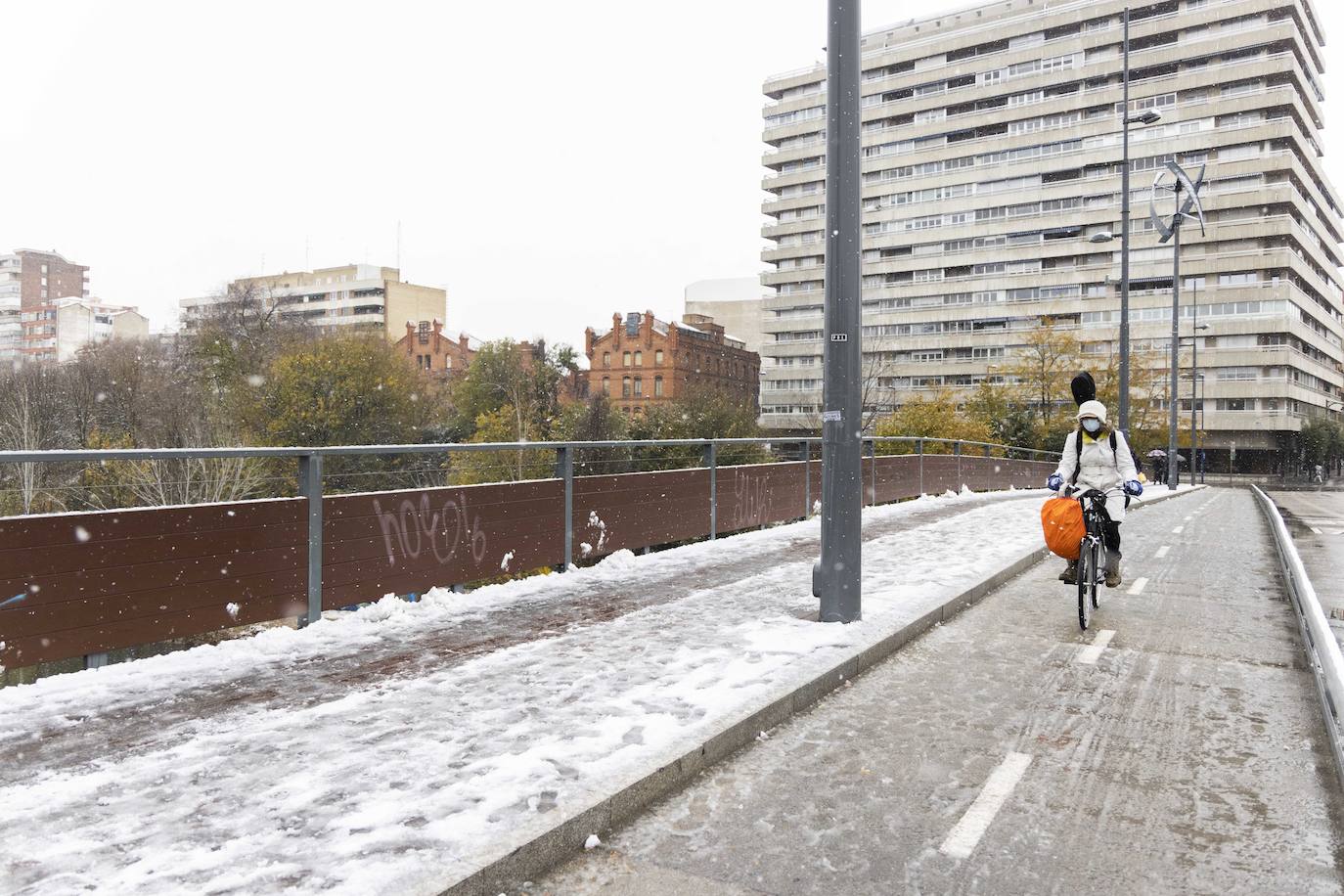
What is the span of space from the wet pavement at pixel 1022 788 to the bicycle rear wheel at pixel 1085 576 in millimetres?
331

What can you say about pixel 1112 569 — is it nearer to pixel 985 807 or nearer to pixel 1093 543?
pixel 1093 543

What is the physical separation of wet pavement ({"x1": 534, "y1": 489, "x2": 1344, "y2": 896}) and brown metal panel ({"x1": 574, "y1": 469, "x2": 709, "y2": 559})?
3.60 metres

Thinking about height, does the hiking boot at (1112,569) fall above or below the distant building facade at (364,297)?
below

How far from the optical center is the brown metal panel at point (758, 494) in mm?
11756

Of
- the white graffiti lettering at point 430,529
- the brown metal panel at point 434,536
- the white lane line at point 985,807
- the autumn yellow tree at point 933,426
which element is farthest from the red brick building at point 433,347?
the white lane line at point 985,807

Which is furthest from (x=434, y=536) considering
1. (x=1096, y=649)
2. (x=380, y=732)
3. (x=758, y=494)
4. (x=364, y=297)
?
(x=364, y=297)

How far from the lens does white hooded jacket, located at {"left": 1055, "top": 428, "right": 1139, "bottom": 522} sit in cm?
774

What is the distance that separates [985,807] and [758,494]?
8.81m

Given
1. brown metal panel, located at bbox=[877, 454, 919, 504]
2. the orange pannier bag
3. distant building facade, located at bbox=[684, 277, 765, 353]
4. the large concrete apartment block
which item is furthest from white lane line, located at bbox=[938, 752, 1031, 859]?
distant building facade, located at bbox=[684, 277, 765, 353]

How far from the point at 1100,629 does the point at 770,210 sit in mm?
96953

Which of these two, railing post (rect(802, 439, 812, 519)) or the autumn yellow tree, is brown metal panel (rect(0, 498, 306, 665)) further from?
the autumn yellow tree

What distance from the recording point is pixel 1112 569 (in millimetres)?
7996

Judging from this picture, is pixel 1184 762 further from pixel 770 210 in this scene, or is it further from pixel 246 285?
pixel 770 210

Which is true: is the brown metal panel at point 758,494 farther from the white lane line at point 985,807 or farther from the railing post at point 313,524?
the white lane line at point 985,807
